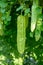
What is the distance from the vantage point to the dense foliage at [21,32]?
1.05 meters

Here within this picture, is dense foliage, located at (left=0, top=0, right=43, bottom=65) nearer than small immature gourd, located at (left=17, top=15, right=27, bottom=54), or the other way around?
dense foliage, located at (left=0, top=0, right=43, bottom=65)

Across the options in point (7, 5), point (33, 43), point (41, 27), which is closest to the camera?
point (41, 27)

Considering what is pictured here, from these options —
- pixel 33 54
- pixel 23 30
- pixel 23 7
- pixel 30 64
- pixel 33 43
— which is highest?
pixel 23 7

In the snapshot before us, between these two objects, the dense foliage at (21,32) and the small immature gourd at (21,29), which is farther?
the small immature gourd at (21,29)

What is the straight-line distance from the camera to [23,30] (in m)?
1.19

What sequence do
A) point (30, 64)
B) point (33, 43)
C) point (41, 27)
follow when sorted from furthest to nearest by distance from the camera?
A: point (30, 64), point (33, 43), point (41, 27)

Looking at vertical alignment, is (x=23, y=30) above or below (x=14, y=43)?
above

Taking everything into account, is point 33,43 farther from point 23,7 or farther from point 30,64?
point 23,7

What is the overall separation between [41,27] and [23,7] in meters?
0.15

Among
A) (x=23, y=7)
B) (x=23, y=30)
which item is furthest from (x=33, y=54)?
(x=23, y=7)

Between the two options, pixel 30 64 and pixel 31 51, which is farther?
pixel 30 64

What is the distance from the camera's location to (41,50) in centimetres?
166

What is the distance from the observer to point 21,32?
1189 millimetres

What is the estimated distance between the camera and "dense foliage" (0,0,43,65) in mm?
1052
